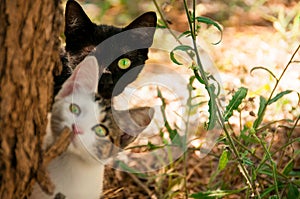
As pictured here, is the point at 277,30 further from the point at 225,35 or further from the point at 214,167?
the point at 214,167

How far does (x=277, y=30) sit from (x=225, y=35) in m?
0.28

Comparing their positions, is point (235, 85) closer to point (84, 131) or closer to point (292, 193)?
point (292, 193)

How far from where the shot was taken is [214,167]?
7.88ft

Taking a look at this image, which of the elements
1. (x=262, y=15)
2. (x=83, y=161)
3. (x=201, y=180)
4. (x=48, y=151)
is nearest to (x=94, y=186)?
(x=83, y=161)

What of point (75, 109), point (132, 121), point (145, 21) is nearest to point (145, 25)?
point (145, 21)

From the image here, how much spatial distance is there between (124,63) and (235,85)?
2.89 feet

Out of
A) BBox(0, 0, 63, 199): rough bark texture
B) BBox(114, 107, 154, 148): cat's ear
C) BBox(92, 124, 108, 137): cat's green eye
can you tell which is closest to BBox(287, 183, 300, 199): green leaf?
BBox(114, 107, 154, 148): cat's ear

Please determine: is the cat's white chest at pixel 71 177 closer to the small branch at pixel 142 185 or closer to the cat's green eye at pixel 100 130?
the cat's green eye at pixel 100 130

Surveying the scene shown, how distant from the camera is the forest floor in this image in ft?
7.30

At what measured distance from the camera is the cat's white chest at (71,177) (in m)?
1.65

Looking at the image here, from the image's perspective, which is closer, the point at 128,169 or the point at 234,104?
the point at 234,104

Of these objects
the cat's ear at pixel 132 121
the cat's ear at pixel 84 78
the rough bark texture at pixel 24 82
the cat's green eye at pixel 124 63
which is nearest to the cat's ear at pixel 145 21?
the cat's green eye at pixel 124 63

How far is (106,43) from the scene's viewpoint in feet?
6.61

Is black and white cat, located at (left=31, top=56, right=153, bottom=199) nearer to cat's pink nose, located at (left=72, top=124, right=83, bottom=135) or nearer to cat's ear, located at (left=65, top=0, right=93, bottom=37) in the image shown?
cat's pink nose, located at (left=72, top=124, right=83, bottom=135)
